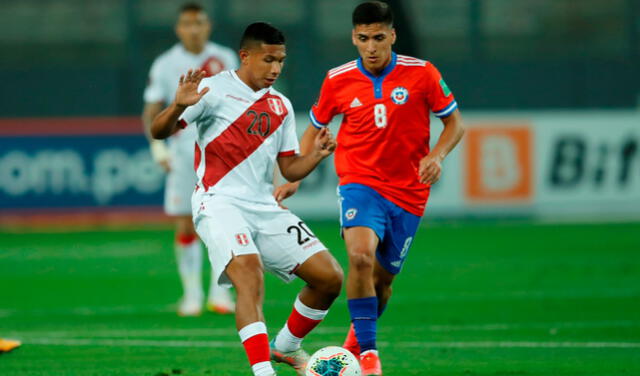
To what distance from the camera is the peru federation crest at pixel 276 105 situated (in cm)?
709

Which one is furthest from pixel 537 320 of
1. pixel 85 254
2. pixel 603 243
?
pixel 85 254

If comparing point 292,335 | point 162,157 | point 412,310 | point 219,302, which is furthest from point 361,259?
point 162,157

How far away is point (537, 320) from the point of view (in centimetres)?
971

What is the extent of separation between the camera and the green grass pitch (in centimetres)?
785

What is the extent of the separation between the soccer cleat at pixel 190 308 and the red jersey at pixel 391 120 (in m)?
3.15

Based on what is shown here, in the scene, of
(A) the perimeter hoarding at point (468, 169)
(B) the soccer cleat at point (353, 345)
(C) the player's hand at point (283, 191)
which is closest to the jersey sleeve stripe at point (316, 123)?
(C) the player's hand at point (283, 191)

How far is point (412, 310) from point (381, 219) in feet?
10.1

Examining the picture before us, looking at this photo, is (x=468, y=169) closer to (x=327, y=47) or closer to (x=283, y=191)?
(x=327, y=47)

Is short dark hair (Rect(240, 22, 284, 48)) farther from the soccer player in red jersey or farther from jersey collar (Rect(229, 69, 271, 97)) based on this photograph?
the soccer player in red jersey

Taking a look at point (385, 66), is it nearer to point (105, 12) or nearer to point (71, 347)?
point (71, 347)

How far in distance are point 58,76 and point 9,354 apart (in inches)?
515

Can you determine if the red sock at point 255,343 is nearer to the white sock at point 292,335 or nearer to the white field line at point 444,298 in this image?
the white sock at point 292,335

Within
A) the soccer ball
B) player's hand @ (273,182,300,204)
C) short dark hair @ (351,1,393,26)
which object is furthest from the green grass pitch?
short dark hair @ (351,1,393,26)

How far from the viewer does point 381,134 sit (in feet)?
24.9
